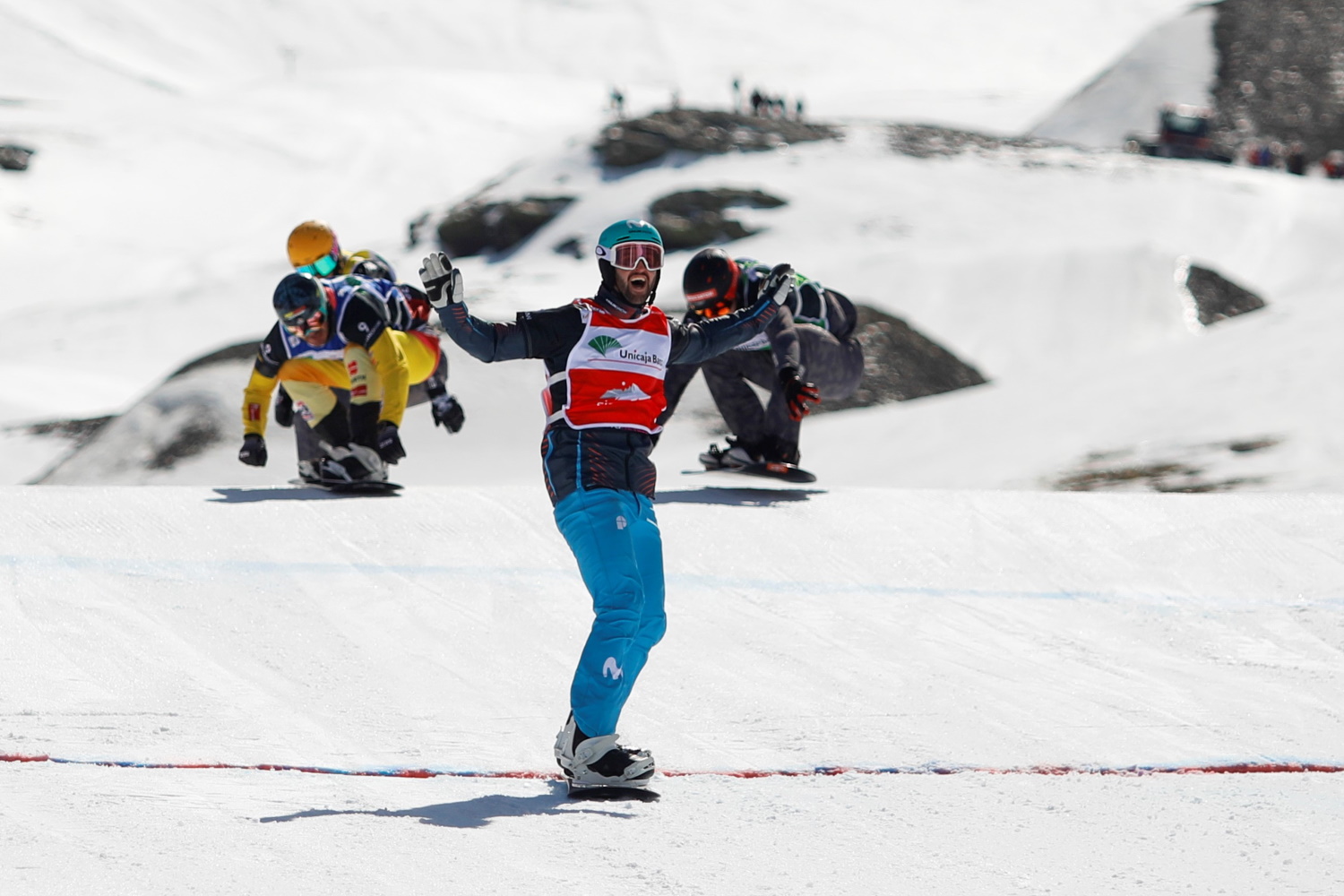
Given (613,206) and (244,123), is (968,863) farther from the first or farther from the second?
(244,123)

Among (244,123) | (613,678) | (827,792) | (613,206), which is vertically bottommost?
(827,792)

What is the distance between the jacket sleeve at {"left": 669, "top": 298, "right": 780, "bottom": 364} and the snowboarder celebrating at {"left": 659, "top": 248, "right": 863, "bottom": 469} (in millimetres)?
2680

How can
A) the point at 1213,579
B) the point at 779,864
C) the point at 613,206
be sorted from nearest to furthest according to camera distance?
1. the point at 779,864
2. the point at 1213,579
3. the point at 613,206

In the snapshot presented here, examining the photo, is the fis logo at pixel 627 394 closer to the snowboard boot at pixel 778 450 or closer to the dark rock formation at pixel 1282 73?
the snowboard boot at pixel 778 450

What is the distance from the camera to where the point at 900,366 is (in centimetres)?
1591

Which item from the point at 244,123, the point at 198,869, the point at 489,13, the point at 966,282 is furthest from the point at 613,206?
the point at 489,13

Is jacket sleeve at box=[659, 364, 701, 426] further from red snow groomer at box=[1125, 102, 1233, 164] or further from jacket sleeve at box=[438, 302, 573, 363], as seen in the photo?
red snow groomer at box=[1125, 102, 1233, 164]

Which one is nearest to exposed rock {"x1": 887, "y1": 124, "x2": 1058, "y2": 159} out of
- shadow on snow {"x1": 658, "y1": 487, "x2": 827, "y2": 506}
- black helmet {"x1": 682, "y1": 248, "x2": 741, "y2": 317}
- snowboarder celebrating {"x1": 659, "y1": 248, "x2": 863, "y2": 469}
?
snowboarder celebrating {"x1": 659, "y1": 248, "x2": 863, "y2": 469}

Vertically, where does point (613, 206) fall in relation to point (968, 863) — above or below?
above

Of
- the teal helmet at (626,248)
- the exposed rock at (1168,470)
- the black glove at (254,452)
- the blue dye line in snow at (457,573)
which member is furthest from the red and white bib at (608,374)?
the exposed rock at (1168,470)

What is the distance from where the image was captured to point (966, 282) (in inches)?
822

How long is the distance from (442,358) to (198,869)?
17.8 ft

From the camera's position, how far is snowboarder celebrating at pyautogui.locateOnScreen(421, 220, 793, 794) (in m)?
4.24

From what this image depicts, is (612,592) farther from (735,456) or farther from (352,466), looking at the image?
(735,456)
